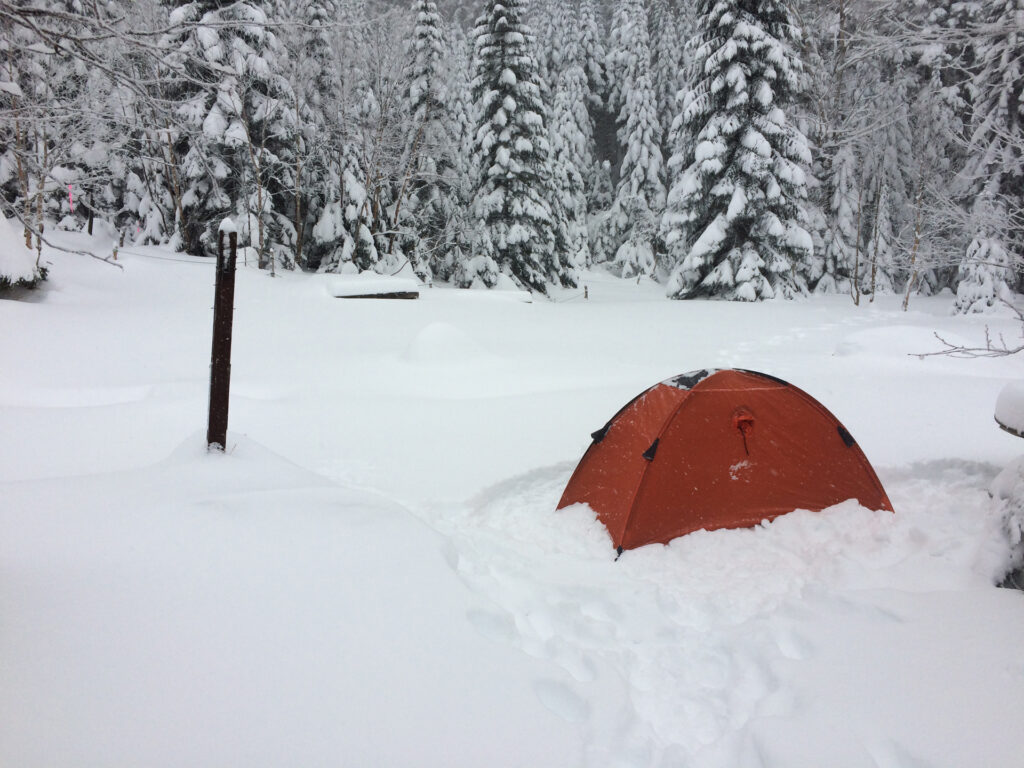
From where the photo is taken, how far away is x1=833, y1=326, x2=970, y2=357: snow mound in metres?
10.9

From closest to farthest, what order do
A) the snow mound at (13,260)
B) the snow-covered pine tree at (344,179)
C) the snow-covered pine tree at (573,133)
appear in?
1. the snow mound at (13,260)
2. the snow-covered pine tree at (344,179)
3. the snow-covered pine tree at (573,133)

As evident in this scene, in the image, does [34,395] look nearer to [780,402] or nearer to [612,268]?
[780,402]

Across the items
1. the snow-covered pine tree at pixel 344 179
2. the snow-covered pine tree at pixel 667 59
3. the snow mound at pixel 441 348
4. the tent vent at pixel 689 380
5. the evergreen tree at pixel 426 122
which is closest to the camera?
the tent vent at pixel 689 380

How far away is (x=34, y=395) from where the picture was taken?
819 cm

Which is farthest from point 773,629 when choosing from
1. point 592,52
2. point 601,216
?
point 592,52

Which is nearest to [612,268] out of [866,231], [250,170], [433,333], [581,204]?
[581,204]

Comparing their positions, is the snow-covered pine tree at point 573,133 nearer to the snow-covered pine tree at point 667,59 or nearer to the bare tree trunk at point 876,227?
the snow-covered pine tree at point 667,59

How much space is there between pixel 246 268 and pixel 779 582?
19643mm

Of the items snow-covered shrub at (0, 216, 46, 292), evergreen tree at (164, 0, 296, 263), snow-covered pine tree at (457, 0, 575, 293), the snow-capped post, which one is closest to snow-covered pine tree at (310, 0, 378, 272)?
evergreen tree at (164, 0, 296, 263)

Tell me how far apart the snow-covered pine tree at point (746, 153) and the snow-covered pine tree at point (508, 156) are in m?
6.60

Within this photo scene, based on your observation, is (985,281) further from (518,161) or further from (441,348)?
(441,348)

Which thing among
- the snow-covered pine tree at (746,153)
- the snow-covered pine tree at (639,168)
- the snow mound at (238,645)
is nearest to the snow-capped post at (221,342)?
the snow mound at (238,645)

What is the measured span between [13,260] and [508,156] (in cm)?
1604

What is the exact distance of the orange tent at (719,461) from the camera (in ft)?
14.7
